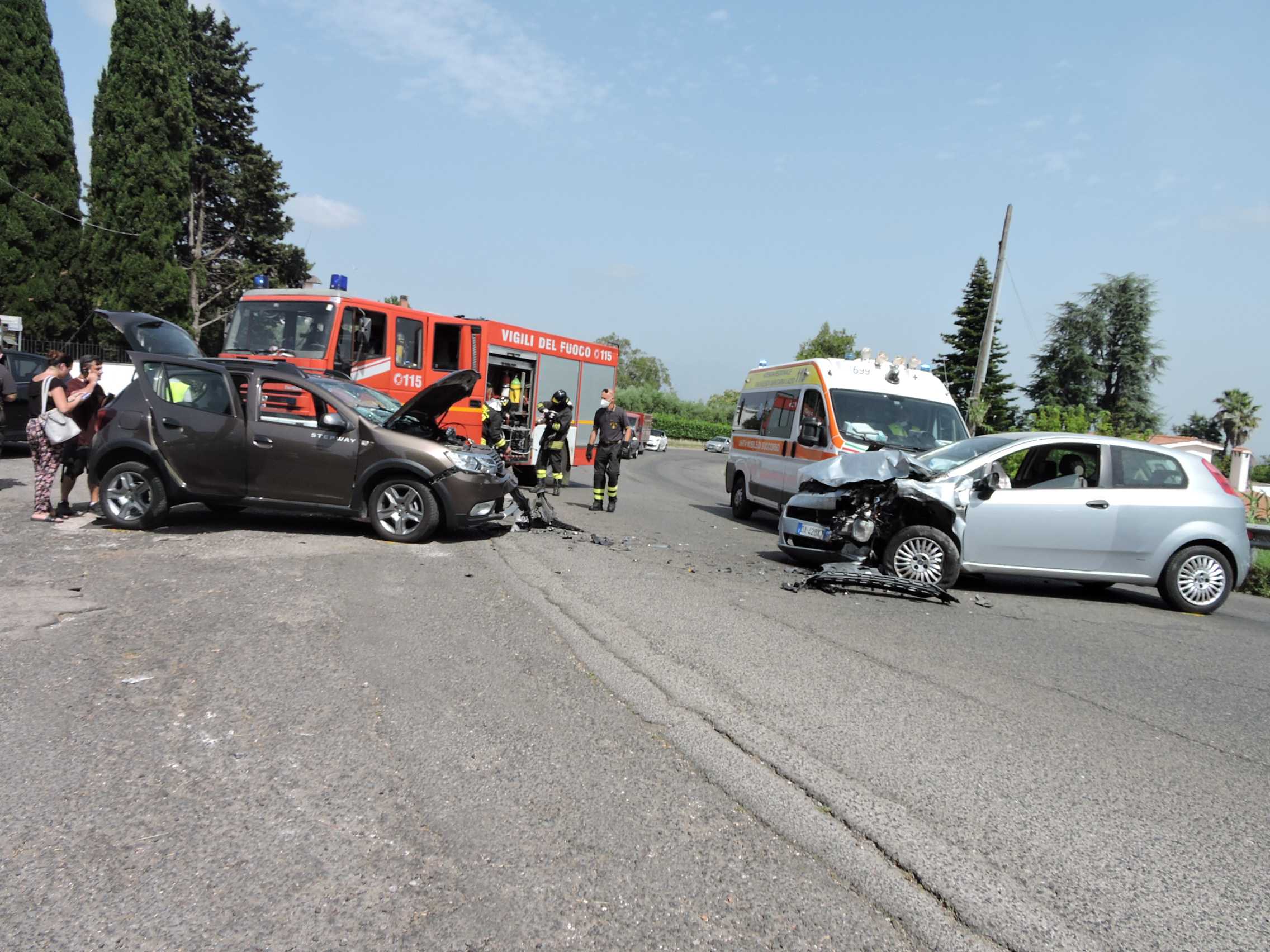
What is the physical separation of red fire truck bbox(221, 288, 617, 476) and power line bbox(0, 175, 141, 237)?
735 inches

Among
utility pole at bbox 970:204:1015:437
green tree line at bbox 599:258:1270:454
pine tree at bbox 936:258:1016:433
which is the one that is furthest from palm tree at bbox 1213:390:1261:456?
utility pole at bbox 970:204:1015:437

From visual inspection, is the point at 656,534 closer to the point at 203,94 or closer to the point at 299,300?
the point at 299,300

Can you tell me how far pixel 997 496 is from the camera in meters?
7.92

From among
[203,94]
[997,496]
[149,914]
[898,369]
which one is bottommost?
[149,914]

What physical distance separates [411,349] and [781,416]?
6445 mm

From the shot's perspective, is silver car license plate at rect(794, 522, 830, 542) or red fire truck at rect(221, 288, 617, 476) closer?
silver car license plate at rect(794, 522, 830, 542)

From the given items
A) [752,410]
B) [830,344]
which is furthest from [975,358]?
[752,410]

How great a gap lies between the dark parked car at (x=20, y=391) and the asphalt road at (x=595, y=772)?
9306 millimetres

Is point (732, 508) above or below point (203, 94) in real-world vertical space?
below

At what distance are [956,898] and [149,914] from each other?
8.28 ft

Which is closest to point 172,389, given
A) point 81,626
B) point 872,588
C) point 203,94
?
point 81,626

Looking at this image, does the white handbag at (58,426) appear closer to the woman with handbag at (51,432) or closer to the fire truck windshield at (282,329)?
the woman with handbag at (51,432)

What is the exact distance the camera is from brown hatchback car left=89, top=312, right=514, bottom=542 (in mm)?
8227

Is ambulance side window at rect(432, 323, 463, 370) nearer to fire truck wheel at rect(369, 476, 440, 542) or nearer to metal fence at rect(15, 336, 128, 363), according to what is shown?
fire truck wheel at rect(369, 476, 440, 542)
